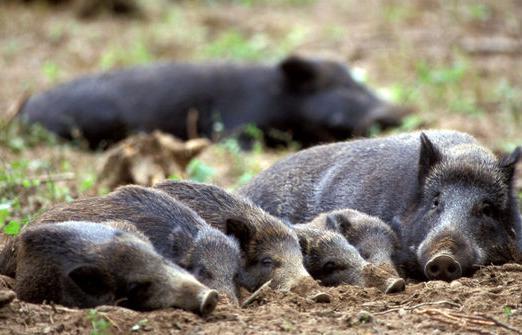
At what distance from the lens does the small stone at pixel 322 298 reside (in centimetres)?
536

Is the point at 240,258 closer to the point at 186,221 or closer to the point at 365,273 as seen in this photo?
the point at 186,221

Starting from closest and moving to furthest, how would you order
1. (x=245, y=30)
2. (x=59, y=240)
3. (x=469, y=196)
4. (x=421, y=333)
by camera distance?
(x=421, y=333) → (x=59, y=240) → (x=469, y=196) → (x=245, y=30)

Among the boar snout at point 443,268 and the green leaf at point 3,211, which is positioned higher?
the boar snout at point 443,268

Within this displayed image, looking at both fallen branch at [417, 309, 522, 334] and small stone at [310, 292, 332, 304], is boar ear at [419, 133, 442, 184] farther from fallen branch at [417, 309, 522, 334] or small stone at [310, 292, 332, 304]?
fallen branch at [417, 309, 522, 334]

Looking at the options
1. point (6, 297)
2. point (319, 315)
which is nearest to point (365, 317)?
point (319, 315)

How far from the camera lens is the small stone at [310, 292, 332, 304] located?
5.36 meters

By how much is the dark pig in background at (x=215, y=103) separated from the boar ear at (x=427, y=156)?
6125mm

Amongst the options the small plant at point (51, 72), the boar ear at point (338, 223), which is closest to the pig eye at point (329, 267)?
the boar ear at point (338, 223)

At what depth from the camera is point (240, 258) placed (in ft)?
19.0

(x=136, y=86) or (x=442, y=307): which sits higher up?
(x=442, y=307)

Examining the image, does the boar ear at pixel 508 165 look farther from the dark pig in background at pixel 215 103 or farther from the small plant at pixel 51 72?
the small plant at pixel 51 72

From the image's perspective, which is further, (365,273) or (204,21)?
(204,21)

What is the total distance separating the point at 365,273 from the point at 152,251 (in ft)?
4.63

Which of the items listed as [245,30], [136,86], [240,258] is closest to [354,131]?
[136,86]
